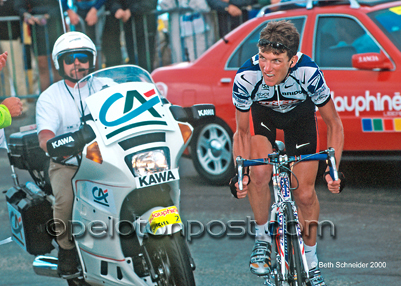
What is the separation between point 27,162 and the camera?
5.10m

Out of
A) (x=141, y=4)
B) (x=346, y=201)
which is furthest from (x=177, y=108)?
(x=141, y=4)

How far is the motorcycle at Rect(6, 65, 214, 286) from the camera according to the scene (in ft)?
12.4

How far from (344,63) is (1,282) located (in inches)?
175

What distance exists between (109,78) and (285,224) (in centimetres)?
153

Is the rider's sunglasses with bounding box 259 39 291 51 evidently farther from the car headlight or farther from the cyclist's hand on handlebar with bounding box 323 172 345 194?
the car headlight

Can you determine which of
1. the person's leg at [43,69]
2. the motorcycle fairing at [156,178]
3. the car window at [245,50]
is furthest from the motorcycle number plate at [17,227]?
the person's leg at [43,69]

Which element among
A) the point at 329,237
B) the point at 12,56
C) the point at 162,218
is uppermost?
the point at 162,218

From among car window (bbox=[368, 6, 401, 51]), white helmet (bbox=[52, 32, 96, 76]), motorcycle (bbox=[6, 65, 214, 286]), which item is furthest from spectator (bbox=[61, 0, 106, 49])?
motorcycle (bbox=[6, 65, 214, 286])

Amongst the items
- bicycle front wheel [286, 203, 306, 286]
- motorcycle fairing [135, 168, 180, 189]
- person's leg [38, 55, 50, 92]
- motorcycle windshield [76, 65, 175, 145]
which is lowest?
person's leg [38, 55, 50, 92]

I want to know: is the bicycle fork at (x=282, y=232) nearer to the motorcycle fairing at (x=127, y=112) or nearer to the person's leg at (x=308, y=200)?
the person's leg at (x=308, y=200)

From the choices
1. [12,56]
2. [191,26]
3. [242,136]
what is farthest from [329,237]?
[12,56]

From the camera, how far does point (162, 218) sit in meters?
3.75

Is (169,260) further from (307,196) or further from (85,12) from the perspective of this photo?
(85,12)

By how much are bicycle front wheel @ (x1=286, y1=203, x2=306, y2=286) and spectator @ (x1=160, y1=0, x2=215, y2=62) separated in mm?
6950
